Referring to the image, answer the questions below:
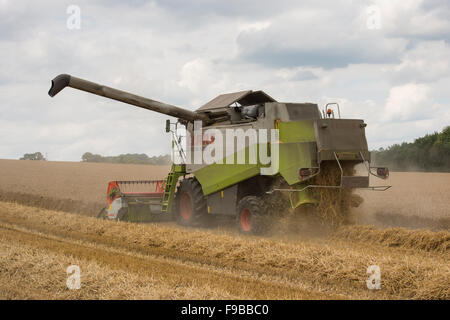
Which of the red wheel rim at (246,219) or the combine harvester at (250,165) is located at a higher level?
the combine harvester at (250,165)

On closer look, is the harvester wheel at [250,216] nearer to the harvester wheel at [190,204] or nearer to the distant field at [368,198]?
the harvester wheel at [190,204]

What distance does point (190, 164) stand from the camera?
490 inches

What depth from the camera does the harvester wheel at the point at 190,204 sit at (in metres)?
12.0

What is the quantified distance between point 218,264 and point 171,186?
18.2ft

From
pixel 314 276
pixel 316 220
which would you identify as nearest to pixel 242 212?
pixel 316 220

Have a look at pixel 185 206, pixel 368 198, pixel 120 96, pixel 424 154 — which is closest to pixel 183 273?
pixel 185 206

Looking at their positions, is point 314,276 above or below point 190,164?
below

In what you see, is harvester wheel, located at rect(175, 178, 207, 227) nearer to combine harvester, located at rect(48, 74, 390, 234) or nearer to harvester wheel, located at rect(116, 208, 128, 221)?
combine harvester, located at rect(48, 74, 390, 234)

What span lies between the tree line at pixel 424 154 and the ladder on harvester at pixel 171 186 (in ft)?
65.5

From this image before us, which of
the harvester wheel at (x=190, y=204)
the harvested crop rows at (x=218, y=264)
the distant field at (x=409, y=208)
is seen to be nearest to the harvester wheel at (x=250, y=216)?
the harvested crop rows at (x=218, y=264)

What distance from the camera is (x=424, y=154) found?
32.6 m

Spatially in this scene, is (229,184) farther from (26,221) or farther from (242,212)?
(26,221)
